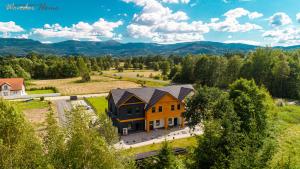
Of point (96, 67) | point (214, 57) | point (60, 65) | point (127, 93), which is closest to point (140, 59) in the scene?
point (96, 67)

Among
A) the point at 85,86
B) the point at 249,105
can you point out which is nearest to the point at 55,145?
the point at 249,105

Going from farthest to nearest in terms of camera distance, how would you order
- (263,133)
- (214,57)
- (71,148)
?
(214,57) < (263,133) < (71,148)

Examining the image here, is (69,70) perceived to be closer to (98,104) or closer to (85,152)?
(98,104)

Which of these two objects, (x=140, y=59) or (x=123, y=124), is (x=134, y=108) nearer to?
(x=123, y=124)

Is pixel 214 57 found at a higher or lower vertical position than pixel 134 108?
higher

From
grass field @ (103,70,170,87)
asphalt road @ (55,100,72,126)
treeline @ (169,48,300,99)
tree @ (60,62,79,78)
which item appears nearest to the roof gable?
asphalt road @ (55,100,72,126)

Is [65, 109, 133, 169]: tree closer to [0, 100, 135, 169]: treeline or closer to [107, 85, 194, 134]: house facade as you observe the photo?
[0, 100, 135, 169]: treeline
